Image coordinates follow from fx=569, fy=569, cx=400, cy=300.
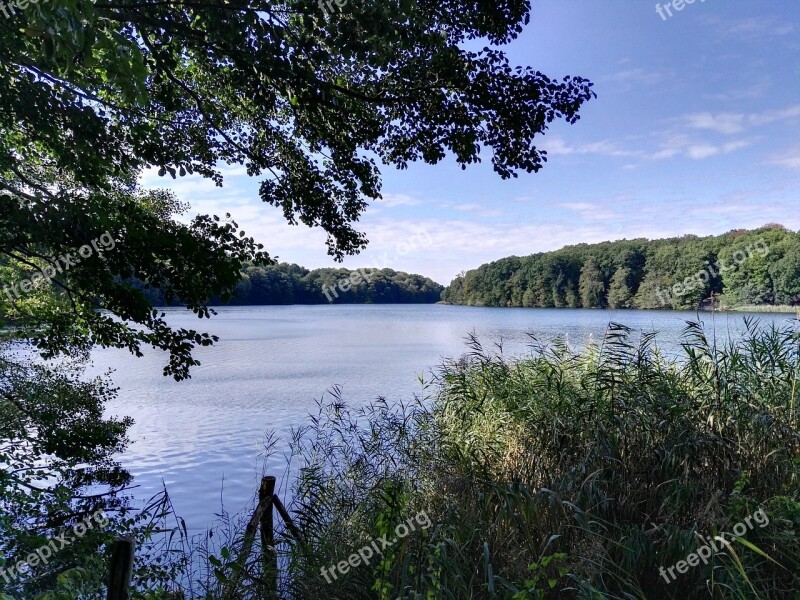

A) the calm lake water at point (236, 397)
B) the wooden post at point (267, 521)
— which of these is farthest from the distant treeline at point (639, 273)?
the calm lake water at point (236, 397)

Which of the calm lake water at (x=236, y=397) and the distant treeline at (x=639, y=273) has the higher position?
the distant treeline at (x=639, y=273)

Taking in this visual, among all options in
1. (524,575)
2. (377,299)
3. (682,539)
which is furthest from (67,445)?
(377,299)

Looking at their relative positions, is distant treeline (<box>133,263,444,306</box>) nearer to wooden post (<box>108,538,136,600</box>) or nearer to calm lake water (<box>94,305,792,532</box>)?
calm lake water (<box>94,305,792,532</box>)

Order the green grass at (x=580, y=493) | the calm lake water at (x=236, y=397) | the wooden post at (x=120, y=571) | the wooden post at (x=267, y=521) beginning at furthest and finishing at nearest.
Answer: the calm lake water at (x=236, y=397)
the wooden post at (x=267, y=521)
the green grass at (x=580, y=493)
the wooden post at (x=120, y=571)

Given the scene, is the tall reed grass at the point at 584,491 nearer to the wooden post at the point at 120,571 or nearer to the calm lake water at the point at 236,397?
the wooden post at the point at 120,571

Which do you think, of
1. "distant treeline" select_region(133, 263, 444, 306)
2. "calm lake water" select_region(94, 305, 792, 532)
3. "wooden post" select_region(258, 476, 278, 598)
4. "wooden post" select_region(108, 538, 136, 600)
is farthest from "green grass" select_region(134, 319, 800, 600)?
"distant treeline" select_region(133, 263, 444, 306)

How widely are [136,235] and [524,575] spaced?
410cm

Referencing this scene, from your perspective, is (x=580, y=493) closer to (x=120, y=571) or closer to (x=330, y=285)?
A: (x=120, y=571)

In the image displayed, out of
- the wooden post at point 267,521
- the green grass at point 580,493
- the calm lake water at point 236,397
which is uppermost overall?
the green grass at point 580,493

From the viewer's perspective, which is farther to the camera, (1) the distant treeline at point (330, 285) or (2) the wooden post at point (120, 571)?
(1) the distant treeline at point (330, 285)

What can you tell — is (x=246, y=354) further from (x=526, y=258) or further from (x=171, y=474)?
(x=526, y=258)

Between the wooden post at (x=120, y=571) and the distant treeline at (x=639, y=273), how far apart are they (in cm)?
563

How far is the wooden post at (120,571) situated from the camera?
326 cm

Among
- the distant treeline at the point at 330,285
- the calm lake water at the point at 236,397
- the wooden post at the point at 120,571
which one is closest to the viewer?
the wooden post at the point at 120,571
